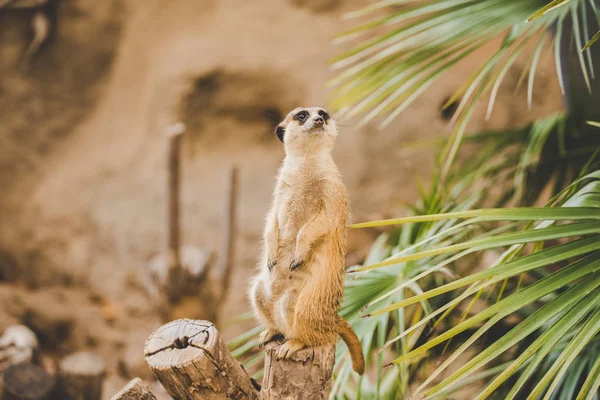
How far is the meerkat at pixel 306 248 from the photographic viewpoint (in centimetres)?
153

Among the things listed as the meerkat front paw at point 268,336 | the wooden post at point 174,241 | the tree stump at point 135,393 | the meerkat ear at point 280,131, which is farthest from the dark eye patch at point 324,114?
the wooden post at point 174,241

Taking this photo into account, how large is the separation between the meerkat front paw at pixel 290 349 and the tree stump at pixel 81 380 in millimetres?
1849

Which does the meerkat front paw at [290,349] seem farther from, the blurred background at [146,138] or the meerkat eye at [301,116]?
the blurred background at [146,138]

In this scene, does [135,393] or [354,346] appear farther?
[354,346]

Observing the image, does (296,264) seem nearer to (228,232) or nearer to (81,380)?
(228,232)

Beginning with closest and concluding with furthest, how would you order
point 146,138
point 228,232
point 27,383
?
point 27,383
point 228,232
point 146,138

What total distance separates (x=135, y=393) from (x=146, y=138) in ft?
9.74

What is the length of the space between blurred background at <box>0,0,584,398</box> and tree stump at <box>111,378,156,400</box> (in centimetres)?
250

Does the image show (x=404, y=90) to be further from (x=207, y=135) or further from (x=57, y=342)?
(x=57, y=342)

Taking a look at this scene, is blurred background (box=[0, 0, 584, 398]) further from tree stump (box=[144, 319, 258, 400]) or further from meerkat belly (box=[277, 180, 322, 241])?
tree stump (box=[144, 319, 258, 400])

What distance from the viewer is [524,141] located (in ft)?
8.50

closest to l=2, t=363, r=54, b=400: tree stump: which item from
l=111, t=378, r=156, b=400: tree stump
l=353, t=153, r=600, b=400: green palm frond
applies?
l=111, t=378, r=156, b=400: tree stump

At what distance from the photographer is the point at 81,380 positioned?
10.0 ft

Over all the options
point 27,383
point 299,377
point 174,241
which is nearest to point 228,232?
point 174,241
